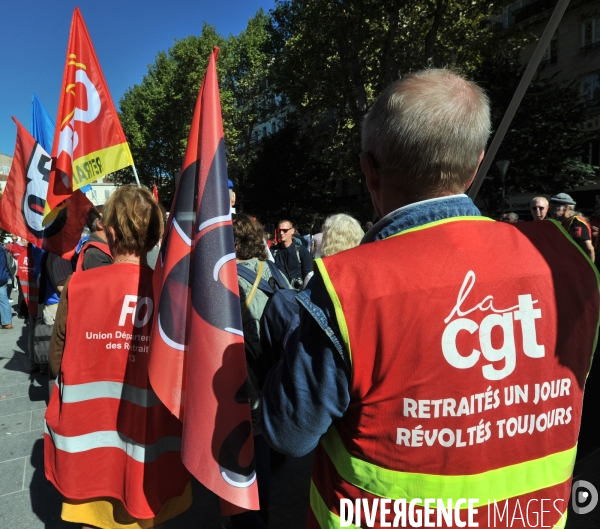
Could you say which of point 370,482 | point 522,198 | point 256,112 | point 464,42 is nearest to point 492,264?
point 370,482

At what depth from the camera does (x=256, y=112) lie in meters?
29.1

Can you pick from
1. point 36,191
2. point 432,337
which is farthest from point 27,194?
point 432,337

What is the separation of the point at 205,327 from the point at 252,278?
0.72 metres

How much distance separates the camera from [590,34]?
2134 cm

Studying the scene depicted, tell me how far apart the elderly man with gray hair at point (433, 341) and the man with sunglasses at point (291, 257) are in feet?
15.8

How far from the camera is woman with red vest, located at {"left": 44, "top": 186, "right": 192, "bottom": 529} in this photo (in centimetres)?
185

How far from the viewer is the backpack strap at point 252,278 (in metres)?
2.19

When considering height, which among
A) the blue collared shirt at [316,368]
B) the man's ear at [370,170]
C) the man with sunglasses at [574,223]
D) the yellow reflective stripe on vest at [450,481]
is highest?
the man with sunglasses at [574,223]

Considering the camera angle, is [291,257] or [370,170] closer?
[370,170]

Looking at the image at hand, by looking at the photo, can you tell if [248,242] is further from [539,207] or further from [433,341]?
[539,207]

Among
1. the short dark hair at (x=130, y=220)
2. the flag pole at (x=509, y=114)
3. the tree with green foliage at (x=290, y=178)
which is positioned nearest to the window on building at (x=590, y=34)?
the tree with green foliage at (x=290, y=178)

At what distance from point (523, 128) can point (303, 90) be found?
9322 mm

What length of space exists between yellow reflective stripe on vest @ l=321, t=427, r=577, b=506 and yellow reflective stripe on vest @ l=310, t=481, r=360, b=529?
107 millimetres

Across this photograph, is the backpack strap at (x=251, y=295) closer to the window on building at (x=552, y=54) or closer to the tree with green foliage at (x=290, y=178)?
the tree with green foliage at (x=290, y=178)
